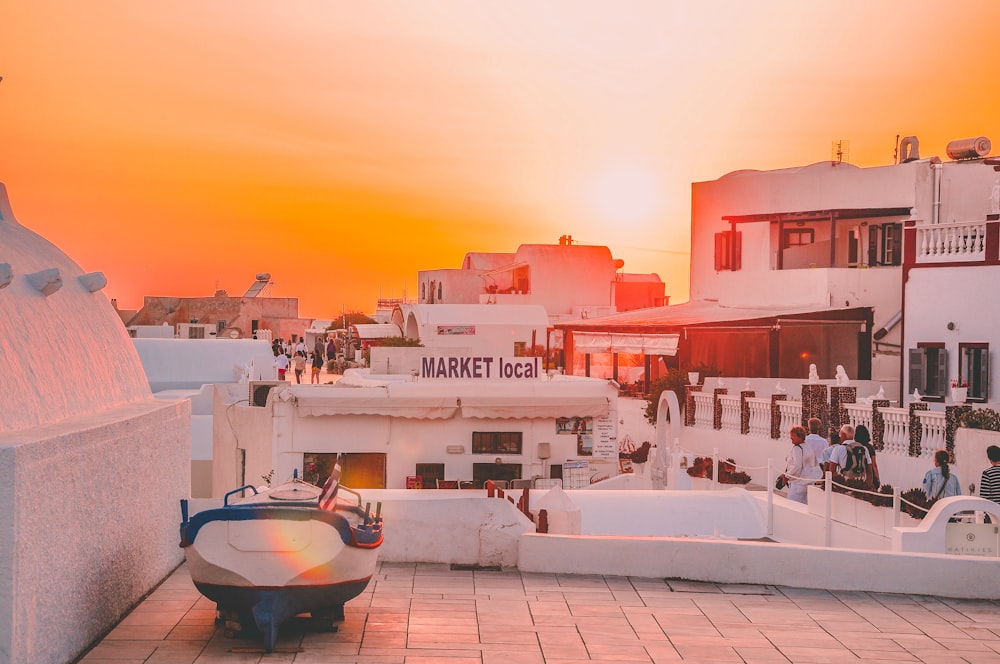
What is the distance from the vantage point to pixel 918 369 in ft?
69.6

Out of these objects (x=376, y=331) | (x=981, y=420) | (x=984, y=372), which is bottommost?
(x=981, y=420)

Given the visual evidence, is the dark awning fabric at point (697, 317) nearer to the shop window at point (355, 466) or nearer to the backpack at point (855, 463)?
the shop window at point (355, 466)

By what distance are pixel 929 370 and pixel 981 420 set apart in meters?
5.29

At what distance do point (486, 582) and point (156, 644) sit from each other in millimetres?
2943

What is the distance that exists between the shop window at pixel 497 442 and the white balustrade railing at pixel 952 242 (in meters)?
8.83

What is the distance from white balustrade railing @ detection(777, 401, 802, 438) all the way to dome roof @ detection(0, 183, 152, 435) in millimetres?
13879

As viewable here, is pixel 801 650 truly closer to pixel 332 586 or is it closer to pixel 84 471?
pixel 332 586

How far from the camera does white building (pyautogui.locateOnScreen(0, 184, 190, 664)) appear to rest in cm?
585

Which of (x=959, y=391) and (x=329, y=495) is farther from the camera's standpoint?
(x=959, y=391)

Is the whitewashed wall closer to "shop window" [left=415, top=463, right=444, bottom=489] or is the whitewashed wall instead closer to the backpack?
the backpack

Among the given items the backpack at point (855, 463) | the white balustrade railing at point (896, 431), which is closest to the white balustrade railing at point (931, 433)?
the white balustrade railing at point (896, 431)

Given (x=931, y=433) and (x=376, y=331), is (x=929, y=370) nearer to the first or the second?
(x=931, y=433)

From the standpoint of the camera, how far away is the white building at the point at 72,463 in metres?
5.85

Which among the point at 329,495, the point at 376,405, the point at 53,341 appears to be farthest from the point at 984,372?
the point at 53,341
